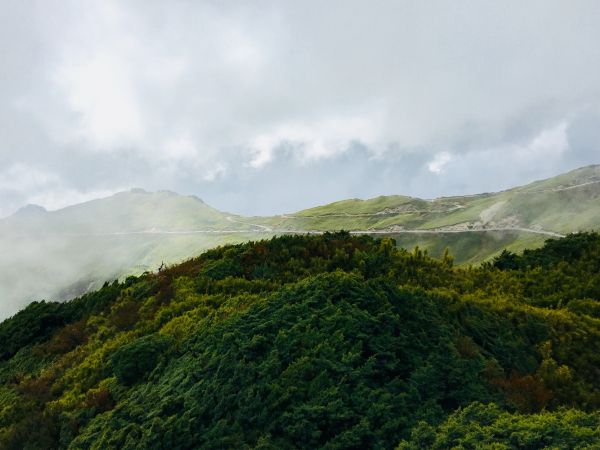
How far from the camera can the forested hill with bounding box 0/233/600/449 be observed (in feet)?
32.3

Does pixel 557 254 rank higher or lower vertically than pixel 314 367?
higher

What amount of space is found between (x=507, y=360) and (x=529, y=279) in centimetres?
960

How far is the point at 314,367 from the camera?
35.9 ft

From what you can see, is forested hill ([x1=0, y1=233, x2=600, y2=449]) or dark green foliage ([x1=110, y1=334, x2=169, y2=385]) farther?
dark green foliage ([x1=110, y1=334, x2=169, y2=385])

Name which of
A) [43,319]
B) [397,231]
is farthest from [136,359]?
[397,231]

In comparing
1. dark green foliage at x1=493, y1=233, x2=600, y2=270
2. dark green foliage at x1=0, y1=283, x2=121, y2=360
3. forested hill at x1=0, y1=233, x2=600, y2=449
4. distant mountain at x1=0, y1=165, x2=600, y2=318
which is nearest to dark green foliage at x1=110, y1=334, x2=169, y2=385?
forested hill at x1=0, y1=233, x2=600, y2=449

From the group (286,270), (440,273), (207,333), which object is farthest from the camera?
(440,273)

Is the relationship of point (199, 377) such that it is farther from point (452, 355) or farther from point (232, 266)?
point (232, 266)

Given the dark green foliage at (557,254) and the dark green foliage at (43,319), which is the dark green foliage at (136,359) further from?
the dark green foliage at (557,254)

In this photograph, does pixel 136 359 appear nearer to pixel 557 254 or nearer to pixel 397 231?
pixel 557 254

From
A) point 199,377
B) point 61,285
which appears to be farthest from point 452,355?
point 61,285

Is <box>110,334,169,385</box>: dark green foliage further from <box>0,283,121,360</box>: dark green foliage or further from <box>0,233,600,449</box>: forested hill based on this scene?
<box>0,283,121,360</box>: dark green foliage

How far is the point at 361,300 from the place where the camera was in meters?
13.4

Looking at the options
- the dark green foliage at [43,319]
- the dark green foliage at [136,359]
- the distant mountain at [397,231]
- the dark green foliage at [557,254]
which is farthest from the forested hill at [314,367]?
the distant mountain at [397,231]
